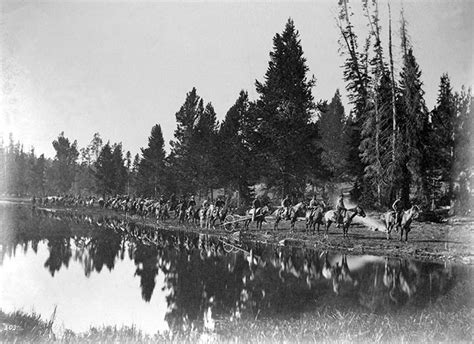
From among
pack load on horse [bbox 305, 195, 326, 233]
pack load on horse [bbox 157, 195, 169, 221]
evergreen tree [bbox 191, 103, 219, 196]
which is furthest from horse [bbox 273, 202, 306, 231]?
evergreen tree [bbox 191, 103, 219, 196]

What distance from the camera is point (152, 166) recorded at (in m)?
55.1

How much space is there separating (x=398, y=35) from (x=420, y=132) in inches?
264

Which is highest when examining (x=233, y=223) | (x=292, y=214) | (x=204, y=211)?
→ (x=292, y=214)

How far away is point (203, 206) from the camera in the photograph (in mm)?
29219

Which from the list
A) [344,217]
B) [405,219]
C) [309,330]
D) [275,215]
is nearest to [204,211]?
[275,215]

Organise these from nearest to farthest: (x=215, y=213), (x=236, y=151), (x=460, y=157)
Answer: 1. (x=460, y=157)
2. (x=215, y=213)
3. (x=236, y=151)

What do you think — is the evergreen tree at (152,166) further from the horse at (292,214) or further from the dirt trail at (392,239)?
the horse at (292,214)

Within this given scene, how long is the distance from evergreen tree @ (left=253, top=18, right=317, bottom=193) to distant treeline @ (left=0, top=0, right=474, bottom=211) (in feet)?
0.29

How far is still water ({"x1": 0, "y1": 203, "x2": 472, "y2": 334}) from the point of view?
928 centimetres

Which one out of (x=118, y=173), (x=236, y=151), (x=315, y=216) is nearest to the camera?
(x=315, y=216)

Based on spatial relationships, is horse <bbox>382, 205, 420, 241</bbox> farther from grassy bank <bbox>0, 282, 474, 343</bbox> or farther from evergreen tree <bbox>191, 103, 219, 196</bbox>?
evergreen tree <bbox>191, 103, 219, 196</bbox>

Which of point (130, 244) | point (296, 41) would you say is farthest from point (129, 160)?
point (130, 244)

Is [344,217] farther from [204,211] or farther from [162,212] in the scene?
[162,212]

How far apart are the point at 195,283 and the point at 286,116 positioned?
23.5m
